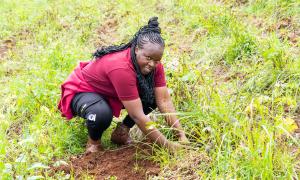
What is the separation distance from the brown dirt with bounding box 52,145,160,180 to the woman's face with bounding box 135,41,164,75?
64 cm

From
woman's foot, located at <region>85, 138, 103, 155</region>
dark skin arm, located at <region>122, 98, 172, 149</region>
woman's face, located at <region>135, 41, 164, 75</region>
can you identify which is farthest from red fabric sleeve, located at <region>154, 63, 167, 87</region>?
woman's foot, located at <region>85, 138, 103, 155</region>

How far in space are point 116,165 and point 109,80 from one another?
63 cm

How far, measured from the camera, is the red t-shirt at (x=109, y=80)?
3109 mm

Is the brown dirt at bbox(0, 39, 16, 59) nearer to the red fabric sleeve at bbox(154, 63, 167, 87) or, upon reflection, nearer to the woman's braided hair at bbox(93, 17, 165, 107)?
the woman's braided hair at bbox(93, 17, 165, 107)

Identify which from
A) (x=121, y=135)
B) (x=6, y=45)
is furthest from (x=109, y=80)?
(x=6, y=45)

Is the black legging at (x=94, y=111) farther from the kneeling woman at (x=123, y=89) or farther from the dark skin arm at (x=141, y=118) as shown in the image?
the dark skin arm at (x=141, y=118)

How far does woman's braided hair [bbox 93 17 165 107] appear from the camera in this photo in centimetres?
320

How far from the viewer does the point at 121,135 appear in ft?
11.9

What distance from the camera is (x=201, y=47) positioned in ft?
16.3

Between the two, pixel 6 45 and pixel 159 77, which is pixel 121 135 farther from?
pixel 6 45

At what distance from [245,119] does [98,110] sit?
1.09m

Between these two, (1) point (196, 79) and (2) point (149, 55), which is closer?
(2) point (149, 55)

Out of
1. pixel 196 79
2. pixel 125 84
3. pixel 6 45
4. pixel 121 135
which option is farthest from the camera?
pixel 6 45

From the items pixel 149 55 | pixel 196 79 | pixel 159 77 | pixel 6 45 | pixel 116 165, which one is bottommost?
pixel 116 165
